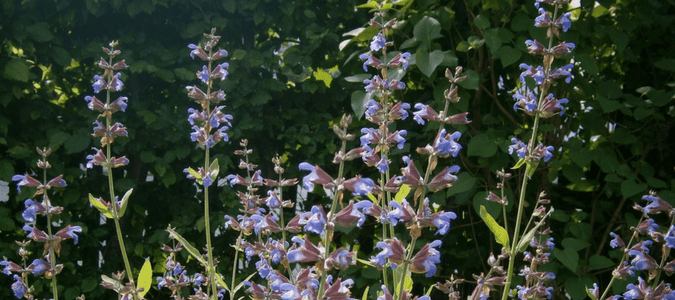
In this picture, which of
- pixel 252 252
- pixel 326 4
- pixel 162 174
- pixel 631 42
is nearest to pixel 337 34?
pixel 326 4

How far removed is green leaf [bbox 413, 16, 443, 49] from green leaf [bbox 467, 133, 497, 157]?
39cm

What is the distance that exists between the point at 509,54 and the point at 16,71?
76.6 inches

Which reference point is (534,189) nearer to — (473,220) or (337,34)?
(473,220)

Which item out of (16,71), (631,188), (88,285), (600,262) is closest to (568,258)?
(600,262)

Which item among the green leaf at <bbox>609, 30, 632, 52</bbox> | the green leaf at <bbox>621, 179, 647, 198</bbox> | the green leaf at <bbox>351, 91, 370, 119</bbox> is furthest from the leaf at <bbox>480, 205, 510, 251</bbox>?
A: the green leaf at <bbox>609, 30, 632, 52</bbox>

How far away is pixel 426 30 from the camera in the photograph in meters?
2.38

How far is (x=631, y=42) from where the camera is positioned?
276 centimetres

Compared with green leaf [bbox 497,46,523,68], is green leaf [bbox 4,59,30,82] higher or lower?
higher

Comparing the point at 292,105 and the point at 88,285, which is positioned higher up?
the point at 292,105

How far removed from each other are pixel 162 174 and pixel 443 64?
4.17ft

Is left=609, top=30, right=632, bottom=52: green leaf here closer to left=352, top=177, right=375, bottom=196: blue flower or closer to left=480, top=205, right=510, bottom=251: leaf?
left=480, top=205, right=510, bottom=251: leaf

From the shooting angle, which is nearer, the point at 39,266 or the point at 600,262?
the point at 39,266

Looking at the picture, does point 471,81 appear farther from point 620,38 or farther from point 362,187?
point 362,187

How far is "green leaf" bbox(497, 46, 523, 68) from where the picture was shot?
2.30 meters
